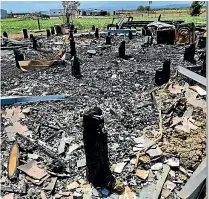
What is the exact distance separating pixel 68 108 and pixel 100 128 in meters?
3.44

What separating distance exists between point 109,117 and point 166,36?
11716 mm

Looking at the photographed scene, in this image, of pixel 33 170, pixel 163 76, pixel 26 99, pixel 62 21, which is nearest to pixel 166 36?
pixel 163 76

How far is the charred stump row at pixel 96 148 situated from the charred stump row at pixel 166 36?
13.7 metres

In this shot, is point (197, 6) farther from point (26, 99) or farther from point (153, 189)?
point (153, 189)

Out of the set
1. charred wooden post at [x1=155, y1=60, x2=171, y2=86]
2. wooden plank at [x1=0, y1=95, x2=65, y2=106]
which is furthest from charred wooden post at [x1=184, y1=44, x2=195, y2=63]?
wooden plank at [x1=0, y1=95, x2=65, y2=106]

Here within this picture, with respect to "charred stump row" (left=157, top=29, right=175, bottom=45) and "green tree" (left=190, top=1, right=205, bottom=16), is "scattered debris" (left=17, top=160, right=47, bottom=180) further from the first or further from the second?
"charred stump row" (left=157, top=29, right=175, bottom=45)

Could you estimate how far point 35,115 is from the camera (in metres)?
6.75

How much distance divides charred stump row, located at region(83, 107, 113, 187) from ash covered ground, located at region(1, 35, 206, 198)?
0.25m

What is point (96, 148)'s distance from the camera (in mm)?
3938

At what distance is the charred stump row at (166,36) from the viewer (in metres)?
16.3

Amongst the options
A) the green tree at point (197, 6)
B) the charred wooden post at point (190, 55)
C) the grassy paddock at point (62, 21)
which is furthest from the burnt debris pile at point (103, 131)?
the grassy paddock at point (62, 21)

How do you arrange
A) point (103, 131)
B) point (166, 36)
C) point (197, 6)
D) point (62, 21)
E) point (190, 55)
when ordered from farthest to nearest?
point (62, 21) < point (166, 36) < point (197, 6) < point (190, 55) < point (103, 131)

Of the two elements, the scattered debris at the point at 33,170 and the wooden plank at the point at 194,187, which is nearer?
the wooden plank at the point at 194,187

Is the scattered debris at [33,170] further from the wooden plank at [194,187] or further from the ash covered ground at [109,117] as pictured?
the wooden plank at [194,187]
